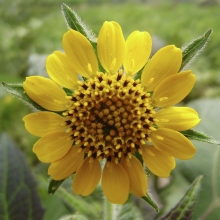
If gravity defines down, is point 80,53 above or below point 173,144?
above

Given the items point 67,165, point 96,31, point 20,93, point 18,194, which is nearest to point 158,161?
point 67,165

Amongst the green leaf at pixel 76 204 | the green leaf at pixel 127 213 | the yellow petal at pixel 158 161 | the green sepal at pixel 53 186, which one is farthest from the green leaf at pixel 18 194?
the yellow petal at pixel 158 161

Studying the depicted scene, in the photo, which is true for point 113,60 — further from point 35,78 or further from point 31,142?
point 31,142

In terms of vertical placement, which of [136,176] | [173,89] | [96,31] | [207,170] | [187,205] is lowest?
[207,170]

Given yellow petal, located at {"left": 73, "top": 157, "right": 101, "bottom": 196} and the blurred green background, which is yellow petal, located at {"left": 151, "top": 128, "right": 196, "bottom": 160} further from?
the blurred green background

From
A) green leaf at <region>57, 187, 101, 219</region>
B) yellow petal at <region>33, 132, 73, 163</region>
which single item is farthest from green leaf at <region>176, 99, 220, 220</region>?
yellow petal at <region>33, 132, 73, 163</region>

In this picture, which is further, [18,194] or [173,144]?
[18,194]

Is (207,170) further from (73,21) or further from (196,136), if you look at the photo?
(73,21)
